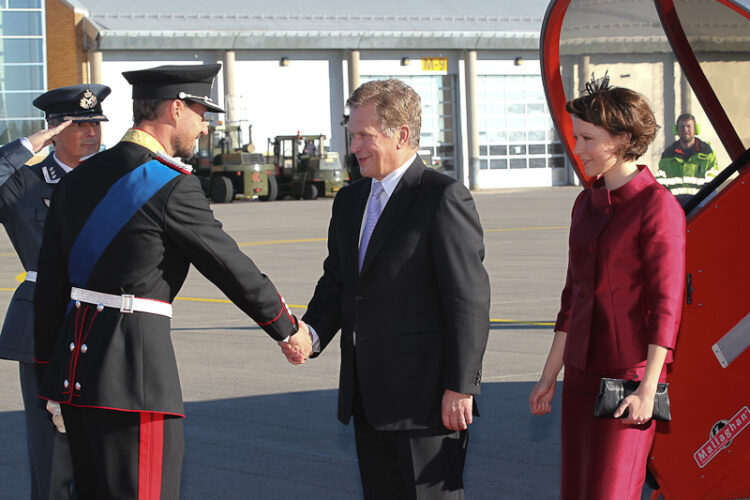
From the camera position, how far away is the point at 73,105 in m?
4.71

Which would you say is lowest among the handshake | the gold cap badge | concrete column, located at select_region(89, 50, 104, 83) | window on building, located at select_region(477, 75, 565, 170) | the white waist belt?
the handshake

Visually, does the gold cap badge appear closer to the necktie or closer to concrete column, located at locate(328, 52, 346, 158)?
the necktie

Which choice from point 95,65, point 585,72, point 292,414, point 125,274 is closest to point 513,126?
point 95,65

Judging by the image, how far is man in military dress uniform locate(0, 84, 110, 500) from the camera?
4.45 metres

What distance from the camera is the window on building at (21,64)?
4400 centimetres

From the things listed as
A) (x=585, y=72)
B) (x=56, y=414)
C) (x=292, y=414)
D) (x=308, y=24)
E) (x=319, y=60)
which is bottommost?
(x=292, y=414)

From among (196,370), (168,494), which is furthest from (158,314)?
(196,370)

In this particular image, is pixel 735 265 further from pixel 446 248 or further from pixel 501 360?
pixel 501 360

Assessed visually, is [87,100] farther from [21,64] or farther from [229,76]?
[21,64]

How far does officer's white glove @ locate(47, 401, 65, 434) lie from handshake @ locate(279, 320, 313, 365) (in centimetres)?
78

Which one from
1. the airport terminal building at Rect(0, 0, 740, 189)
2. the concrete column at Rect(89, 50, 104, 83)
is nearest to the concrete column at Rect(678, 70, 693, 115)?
the airport terminal building at Rect(0, 0, 740, 189)

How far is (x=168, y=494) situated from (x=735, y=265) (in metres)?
2.04

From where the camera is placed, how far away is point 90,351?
347 centimetres

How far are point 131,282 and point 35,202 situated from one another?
4.50ft
